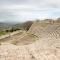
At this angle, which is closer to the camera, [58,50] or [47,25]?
[58,50]

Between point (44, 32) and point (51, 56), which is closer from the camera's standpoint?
point (51, 56)

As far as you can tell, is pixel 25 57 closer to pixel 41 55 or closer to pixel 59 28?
pixel 41 55

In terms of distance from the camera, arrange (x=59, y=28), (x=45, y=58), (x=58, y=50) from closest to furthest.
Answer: (x=45, y=58), (x=58, y=50), (x=59, y=28)

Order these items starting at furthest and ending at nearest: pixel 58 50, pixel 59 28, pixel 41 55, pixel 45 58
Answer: pixel 59 28
pixel 58 50
pixel 41 55
pixel 45 58

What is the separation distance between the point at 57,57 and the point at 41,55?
0.97 meters

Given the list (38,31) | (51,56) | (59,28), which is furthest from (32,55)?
(38,31)

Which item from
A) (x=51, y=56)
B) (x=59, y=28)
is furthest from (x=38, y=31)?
(x=51, y=56)

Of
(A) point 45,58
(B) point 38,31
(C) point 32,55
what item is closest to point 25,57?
(C) point 32,55

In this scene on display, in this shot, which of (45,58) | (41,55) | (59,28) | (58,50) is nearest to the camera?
(45,58)

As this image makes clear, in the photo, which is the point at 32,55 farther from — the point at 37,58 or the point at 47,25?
the point at 47,25

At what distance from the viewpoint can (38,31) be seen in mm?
21406

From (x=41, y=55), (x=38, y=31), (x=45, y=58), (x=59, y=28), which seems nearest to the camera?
(x=45, y=58)

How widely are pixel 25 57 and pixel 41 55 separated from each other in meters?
0.92

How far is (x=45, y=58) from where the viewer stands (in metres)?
9.72
